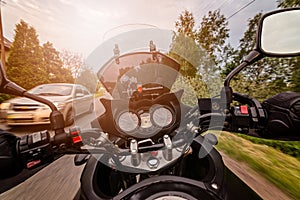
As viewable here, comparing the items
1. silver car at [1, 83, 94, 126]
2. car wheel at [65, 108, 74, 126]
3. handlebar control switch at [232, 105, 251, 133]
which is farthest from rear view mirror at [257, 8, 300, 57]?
car wheel at [65, 108, 74, 126]

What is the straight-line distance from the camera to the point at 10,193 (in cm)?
280

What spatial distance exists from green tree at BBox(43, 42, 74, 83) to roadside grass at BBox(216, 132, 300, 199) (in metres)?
29.6

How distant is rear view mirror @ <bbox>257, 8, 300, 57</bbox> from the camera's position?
1.16 m

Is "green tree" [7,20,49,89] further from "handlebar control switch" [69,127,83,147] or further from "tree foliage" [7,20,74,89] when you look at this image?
"handlebar control switch" [69,127,83,147]

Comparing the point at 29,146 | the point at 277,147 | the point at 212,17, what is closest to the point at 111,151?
the point at 29,146

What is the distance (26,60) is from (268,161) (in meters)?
27.7

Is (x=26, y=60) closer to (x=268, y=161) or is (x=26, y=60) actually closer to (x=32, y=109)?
(x=32, y=109)

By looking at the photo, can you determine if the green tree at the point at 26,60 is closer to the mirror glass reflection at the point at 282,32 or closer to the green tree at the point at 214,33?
the green tree at the point at 214,33

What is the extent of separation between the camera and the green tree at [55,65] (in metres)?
29.8

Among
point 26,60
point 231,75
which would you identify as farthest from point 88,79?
point 26,60

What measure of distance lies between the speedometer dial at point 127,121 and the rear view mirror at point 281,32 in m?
0.90

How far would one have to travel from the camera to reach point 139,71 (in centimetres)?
140

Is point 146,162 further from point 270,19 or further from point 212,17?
point 212,17

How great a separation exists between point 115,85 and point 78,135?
523 mm
